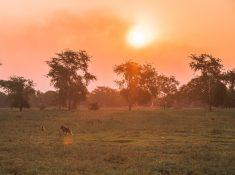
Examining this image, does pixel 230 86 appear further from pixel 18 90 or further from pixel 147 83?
pixel 18 90

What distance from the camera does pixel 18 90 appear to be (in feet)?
368

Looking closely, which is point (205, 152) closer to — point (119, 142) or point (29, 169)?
point (119, 142)

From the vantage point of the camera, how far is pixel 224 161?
1156 inches

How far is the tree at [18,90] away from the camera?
359ft

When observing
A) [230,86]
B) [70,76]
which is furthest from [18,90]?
[230,86]

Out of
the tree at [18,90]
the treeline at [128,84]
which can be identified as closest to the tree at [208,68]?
the treeline at [128,84]

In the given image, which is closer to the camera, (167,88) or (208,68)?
(208,68)

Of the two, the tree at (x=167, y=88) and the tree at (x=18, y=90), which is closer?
the tree at (x=18, y=90)

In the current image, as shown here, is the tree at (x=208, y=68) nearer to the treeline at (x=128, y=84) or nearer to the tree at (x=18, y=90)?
the treeline at (x=128, y=84)

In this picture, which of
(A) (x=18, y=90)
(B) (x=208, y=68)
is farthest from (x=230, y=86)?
(A) (x=18, y=90)

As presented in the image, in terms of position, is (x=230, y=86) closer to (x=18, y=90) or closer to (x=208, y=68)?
(x=208, y=68)

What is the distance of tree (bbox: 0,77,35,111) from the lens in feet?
359

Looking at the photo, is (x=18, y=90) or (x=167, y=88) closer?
(x=18, y=90)

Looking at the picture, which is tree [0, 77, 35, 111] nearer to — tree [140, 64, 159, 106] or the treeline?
the treeline
